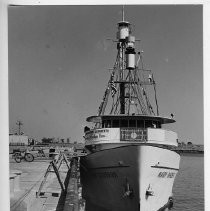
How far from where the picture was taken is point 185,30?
245 inches

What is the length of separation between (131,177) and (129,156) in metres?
0.36

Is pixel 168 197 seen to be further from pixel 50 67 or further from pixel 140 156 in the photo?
pixel 50 67

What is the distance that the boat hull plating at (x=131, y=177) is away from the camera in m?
7.08

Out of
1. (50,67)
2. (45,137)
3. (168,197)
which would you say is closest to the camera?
(50,67)

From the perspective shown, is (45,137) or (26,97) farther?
(45,137)

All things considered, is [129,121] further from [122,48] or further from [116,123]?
[122,48]

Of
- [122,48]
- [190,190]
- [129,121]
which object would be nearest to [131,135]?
[129,121]

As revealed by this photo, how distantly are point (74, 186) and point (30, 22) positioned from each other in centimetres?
409


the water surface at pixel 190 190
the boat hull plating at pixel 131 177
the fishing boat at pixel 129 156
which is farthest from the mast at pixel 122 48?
the water surface at pixel 190 190

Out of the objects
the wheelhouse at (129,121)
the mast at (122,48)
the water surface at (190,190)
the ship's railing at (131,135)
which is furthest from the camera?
the water surface at (190,190)

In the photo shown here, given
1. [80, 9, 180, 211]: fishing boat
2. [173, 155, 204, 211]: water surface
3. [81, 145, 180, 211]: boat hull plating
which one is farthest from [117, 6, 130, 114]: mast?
[173, 155, 204, 211]: water surface

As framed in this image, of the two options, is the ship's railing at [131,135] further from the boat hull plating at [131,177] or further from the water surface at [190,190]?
the water surface at [190,190]

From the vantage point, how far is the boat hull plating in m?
7.08

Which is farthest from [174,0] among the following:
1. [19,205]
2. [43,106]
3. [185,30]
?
[19,205]
